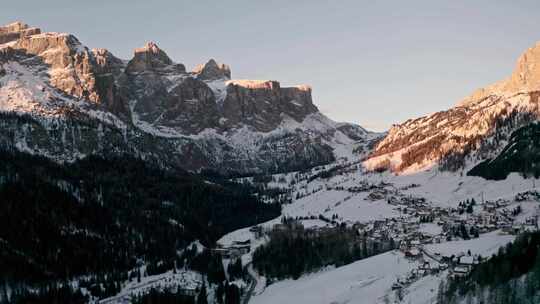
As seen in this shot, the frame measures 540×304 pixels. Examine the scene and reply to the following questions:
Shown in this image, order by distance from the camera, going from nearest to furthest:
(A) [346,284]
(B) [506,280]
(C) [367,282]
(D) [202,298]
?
(B) [506,280] → (C) [367,282] → (A) [346,284] → (D) [202,298]

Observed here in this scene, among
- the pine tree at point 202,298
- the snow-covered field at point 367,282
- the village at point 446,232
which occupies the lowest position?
the pine tree at point 202,298

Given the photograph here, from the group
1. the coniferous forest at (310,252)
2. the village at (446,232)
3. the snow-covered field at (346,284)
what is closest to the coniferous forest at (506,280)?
the village at (446,232)

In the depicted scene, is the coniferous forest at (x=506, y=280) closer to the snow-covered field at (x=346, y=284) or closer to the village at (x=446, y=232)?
the village at (x=446, y=232)

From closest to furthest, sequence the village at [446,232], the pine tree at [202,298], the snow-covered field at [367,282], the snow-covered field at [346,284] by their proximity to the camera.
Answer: the snow-covered field at [367,282]
the snow-covered field at [346,284]
the village at [446,232]
the pine tree at [202,298]

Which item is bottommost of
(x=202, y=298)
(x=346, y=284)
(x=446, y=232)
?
(x=202, y=298)

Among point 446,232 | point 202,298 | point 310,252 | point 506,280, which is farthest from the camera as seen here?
point 446,232

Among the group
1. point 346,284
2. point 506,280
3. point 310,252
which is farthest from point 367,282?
point 506,280

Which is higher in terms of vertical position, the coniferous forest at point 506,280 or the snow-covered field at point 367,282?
the coniferous forest at point 506,280

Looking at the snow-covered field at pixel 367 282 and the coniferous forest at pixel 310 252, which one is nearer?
the snow-covered field at pixel 367 282

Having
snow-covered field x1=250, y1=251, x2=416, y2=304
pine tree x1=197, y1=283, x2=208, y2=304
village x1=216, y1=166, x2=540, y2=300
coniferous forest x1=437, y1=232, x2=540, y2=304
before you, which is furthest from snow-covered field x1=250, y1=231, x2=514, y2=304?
pine tree x1=197, y1=283, x2=208, y2=304

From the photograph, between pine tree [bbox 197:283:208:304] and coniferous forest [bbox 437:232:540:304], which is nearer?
coniferous forest [bbox 437:232:540:304]

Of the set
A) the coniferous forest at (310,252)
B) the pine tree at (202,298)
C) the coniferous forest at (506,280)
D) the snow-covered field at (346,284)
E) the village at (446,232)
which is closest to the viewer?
the coniferous forest at (506,280)

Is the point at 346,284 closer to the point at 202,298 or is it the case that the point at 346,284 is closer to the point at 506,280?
the point at 202,298

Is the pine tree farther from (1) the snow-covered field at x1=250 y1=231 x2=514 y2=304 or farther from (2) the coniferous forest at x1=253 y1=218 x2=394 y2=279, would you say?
(2) the coniferous forest at x1=253 y1=218 x2=394 y2=279
